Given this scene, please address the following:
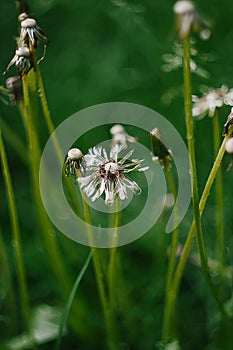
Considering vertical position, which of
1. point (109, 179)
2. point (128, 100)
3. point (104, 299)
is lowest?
point (104, 299)

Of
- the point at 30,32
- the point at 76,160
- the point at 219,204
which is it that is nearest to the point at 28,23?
the point at 30,32

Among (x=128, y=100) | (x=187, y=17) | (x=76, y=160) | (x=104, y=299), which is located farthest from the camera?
(x=128, y=100)

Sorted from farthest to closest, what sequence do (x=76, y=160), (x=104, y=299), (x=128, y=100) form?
(x=128, y=100), (x=104, y=299), (x=76, y=160)

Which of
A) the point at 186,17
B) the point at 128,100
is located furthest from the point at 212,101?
the point at 128,100

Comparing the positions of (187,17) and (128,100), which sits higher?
(128,100)

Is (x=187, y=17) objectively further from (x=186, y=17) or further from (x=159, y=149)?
(x=159, y=149)

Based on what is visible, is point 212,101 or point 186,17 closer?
point 186,17

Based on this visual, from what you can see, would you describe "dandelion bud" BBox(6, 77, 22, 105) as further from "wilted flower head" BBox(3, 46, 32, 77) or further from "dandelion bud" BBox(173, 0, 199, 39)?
"dandelion bud" BBox(173, 0, 199, 39)
